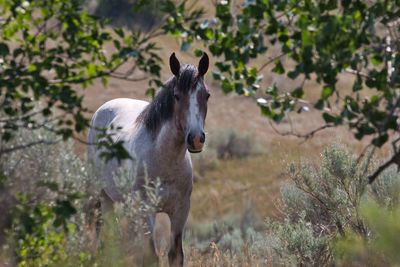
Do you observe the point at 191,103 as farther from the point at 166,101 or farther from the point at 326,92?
the point at 326,92

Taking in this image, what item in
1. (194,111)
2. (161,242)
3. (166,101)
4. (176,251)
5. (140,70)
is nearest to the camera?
(140,70)

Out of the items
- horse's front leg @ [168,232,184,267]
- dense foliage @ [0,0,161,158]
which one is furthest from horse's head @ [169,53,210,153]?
dense foliage @ [0,0,161,158]

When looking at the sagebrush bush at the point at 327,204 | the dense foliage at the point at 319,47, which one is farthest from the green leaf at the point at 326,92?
the sagebrush bush at the point at 327,204

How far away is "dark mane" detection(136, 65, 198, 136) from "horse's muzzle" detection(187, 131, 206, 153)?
0.46 metres

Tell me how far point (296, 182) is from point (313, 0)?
377cm

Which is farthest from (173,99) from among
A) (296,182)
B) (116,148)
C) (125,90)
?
(125,90)

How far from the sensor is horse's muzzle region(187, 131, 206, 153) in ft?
24.3

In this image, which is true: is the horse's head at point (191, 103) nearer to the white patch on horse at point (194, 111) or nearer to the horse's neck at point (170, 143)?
the white patch on horse at point (194, 111)

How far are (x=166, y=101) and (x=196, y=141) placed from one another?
727 mm

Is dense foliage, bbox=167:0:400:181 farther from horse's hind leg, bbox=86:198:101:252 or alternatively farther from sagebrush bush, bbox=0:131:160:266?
horse's hind leg, bbox=86:198:101:252

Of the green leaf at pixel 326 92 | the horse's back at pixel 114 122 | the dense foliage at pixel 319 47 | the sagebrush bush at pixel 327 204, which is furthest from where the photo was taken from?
the horse's back at pixel 114 122

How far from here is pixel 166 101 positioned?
800 centimetres

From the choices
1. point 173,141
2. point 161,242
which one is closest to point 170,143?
point 173,141

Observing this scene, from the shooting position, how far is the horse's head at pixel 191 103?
745cm
